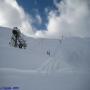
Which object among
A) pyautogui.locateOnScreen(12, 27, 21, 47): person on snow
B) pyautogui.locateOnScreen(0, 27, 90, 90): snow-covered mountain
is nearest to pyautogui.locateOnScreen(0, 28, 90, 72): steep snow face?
pyautogui.locateOnScreen(0, 27, 90, 90): snow-covered mountain

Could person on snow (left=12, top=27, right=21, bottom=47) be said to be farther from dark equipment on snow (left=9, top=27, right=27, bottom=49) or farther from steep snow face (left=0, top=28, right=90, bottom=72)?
steep snow face (left=0, top=28, right=90, bottom=72)

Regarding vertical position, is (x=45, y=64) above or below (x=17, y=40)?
below

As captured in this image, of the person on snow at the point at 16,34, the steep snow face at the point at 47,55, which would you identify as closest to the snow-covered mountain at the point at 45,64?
the steep snow face at the point at 47,55

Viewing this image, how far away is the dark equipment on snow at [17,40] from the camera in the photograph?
4.43 metres

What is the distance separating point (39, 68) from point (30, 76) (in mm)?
230

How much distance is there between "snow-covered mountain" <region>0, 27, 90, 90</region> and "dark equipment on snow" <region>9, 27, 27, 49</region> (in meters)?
0.09

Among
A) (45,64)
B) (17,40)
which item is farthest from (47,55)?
(17,40)

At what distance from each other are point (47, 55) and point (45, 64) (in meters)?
0.22

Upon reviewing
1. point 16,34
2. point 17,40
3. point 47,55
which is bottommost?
point 47,55

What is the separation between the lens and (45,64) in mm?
4270

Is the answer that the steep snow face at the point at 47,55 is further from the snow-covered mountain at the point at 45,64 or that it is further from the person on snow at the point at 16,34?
the person on snow at the point at 16,34

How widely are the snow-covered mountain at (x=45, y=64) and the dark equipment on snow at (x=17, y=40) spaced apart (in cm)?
9

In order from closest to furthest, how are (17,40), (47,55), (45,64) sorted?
(45,64) < (47,55) < (17,40)

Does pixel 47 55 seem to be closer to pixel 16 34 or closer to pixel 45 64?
pixel 45 64
